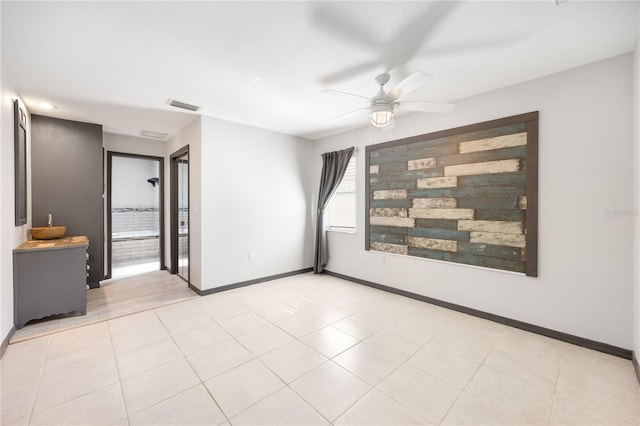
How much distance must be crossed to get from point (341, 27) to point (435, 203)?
236 cm

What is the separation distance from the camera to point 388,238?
156 inches

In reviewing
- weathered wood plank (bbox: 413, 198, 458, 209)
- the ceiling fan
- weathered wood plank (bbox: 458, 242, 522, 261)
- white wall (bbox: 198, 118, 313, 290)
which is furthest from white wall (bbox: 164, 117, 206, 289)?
weathered wood plank (bbox: 458, 242, 522, 261)

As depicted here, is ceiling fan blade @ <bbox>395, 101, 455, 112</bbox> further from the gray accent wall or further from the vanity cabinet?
the gray accent wall

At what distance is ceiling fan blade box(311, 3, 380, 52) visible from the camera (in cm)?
179

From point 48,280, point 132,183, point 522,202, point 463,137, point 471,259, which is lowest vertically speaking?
point 48,280

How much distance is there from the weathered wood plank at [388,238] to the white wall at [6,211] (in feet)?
13.5

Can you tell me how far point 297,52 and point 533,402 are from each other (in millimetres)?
3131

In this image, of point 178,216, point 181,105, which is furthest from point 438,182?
point 178,216

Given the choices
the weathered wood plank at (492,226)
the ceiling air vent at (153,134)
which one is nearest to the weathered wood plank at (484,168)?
the weathered wood plank at (492,226)

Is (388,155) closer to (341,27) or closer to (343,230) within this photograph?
(343,230)

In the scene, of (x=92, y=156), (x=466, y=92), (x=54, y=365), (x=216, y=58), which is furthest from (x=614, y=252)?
(x=92, y=156)

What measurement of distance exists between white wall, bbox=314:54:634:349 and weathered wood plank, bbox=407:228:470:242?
Answer: 0.43m

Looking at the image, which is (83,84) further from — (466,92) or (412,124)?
(466,92)

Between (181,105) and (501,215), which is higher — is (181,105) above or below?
above
